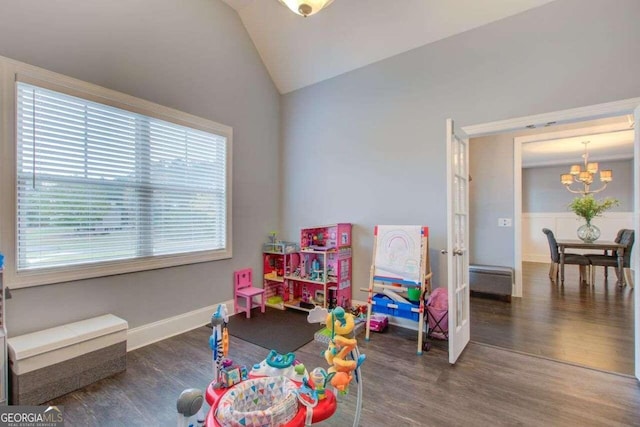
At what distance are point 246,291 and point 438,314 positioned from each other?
87.3 inches

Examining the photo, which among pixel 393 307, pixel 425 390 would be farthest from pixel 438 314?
pixel 425 390

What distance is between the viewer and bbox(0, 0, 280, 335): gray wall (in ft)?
7.25

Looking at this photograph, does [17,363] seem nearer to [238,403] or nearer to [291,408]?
[238,403]

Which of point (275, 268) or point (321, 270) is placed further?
point (275, 268)

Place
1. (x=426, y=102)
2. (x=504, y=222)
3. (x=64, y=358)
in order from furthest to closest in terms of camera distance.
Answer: (x=504, y=222)
(x=426, y=102)
(x=64, y=358)

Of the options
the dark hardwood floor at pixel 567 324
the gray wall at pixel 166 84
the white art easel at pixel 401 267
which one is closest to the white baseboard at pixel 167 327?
the gray wall at pixel 166 84

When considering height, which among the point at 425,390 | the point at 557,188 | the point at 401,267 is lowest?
the point at 425,390

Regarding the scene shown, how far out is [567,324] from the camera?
3227 millimetres

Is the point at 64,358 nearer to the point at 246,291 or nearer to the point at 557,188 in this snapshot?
the point at 246,291

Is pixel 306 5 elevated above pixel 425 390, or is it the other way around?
pixel 306 5

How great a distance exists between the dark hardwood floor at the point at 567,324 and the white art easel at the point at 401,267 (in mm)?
815

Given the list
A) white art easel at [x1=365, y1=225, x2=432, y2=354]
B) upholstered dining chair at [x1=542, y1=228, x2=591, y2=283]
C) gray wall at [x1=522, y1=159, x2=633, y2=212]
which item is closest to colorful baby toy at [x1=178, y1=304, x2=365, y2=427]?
white art easel at [x1=365, y1=225, x2=432, y2=354]

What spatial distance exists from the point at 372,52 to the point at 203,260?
3135 mm

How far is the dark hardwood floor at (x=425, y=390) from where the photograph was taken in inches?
69.7
